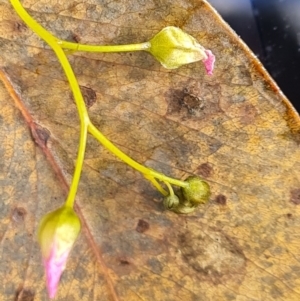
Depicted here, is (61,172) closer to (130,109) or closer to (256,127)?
(130,109)

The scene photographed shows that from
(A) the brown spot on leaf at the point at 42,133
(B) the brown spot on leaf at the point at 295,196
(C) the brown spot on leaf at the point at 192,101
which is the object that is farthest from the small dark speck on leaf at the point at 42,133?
(B) the brown spot on leaf at the point at 295,196

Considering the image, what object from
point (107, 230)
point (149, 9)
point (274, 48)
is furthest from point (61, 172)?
point (274, 48)

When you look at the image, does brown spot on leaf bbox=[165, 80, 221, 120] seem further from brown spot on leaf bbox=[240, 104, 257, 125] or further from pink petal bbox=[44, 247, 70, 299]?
pink petal bbox=[44, 247, 70, 299]

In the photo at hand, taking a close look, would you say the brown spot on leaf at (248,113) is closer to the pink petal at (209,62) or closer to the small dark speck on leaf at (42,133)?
the pink petal at (209,62)

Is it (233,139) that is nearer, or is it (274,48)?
(233,139)

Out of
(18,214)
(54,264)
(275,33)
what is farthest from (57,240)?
(275,33)

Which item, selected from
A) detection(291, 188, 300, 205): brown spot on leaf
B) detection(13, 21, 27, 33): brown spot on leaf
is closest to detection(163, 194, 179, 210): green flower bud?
detection(291, 188, 300, 205): brown spot on leaf
